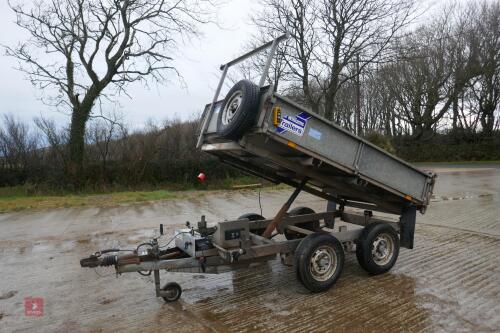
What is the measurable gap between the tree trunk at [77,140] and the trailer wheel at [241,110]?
14.8 meters

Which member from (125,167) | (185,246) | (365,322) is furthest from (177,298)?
(125,167)

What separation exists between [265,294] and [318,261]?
0.76 meters

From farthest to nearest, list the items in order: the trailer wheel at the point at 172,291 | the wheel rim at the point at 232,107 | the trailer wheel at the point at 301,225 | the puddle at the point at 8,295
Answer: the trailer wheel at the point at 301,225 < the puddle at the point at 8,295 < the trailer wheel at the point at 172,291 < the wheel rim at the point at 232,107

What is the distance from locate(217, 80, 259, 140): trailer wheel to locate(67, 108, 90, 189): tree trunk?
48.4ft

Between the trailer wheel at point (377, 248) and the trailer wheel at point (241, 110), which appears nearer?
the trailer wheel at point (241, 110)

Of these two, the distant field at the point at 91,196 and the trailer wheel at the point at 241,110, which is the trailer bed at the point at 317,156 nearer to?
the trailer wheel at the point at 241,110

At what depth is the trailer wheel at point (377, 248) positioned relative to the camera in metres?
5.01

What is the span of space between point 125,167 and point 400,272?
48.4 ft

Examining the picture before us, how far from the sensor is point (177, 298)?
14.6ft

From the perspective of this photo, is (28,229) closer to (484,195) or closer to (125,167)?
(125,167)

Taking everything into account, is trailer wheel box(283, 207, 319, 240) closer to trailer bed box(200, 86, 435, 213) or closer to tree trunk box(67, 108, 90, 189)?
trailer bed box(200, 86, 435, 213)

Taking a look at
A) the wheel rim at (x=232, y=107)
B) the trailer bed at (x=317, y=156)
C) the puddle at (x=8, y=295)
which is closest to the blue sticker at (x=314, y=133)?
the trailer bed at (x=317, y=156)

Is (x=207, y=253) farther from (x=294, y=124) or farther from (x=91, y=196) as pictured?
(x=91, y=196)

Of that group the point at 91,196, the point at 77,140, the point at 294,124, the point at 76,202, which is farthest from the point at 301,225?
the point at 77,140
